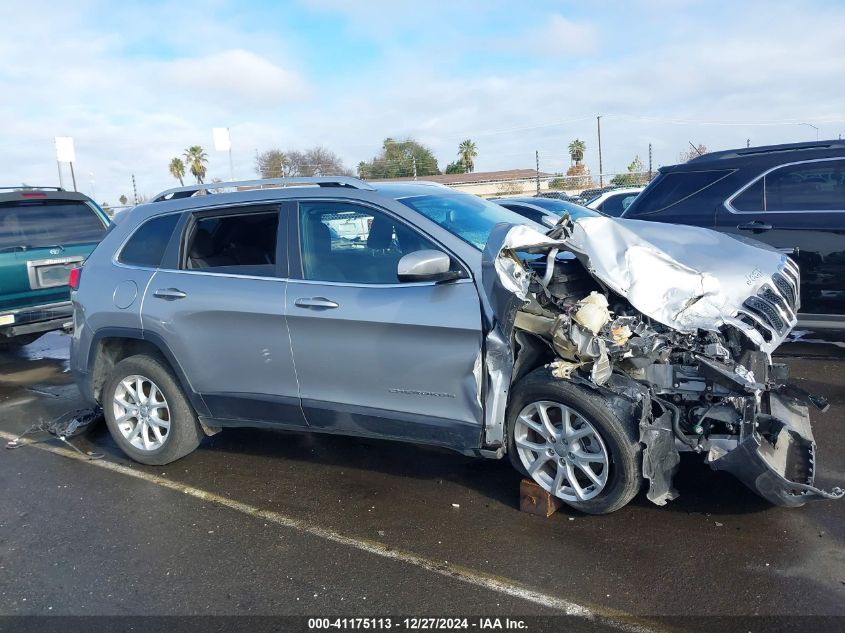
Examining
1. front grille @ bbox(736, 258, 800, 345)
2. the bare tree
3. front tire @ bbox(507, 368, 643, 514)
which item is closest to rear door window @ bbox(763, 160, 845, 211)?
front grille @ bbox(736, 258, 800, 345)

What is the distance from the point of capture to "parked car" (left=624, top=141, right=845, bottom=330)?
611 centimetres

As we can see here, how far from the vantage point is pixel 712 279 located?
156 inches

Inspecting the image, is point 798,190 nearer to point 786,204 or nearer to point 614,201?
point 786,204

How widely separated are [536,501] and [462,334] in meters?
1.04

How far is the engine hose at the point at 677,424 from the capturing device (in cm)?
372

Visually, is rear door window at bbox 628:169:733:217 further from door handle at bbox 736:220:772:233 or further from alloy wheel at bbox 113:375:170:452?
alloy wheel at bbox 113:375:170:452

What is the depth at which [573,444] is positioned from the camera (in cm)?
388

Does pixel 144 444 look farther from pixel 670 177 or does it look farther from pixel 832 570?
pixel 670 177

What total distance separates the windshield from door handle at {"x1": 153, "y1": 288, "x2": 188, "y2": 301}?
165cm

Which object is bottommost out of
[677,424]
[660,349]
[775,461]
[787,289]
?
[775,461]

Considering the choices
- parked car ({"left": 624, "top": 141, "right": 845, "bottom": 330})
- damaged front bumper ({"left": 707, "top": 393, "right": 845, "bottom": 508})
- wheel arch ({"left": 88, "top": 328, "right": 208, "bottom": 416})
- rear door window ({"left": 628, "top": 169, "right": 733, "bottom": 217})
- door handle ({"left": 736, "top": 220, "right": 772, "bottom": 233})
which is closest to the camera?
damaged front bumper ({"left": 707, "top": 393, "right": 845, "bottom": 508})

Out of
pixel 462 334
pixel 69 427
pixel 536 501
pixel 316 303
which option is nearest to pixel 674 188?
pixel 462 334

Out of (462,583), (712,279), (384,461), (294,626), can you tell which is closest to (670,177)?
(712,279)

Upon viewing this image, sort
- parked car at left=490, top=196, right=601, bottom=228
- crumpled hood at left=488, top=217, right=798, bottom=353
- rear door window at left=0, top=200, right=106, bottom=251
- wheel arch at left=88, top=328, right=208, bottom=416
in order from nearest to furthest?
crumpled hood at left=488, top=217, right=798, bottom=353 < wheel arch at left=88, top=328, right=208, bottom=416 < rear door window at left=0, top=200, right=106, bottom=251 < parked car at left=490, top=196, right=601, bottom=228
